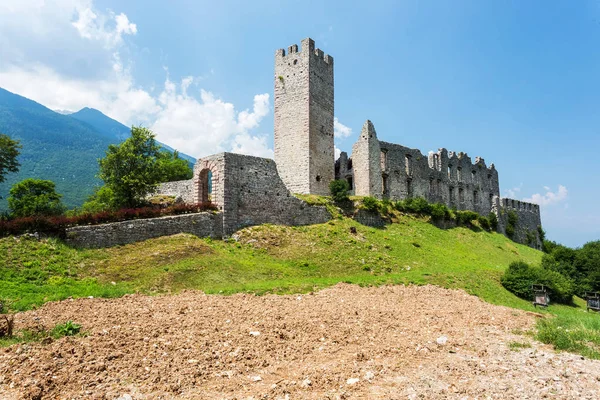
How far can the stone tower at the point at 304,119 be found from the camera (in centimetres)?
3119

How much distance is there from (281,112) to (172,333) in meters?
26.7

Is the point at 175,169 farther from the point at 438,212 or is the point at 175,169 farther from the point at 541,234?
the point at 541,234

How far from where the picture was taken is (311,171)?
31125 mm

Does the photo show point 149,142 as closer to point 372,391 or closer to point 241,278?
point 241,278

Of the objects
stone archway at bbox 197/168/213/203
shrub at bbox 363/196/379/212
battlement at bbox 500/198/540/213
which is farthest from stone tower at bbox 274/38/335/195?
battlement at bbox 500/198/540/213

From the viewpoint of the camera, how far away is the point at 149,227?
18.2 metres

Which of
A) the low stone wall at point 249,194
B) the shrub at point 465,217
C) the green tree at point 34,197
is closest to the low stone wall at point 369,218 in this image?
the low stone wall at point 249,194

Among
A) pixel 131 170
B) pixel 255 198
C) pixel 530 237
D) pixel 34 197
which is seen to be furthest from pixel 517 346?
pixel 530 237

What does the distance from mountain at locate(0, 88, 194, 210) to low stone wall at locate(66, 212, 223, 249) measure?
67.2 metres

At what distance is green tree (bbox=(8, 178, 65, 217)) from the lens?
1385 inches

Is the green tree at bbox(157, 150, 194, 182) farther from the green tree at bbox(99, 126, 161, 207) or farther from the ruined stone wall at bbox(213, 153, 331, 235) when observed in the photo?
the ruined stone wall at bbox(213, 153, 331, 235)

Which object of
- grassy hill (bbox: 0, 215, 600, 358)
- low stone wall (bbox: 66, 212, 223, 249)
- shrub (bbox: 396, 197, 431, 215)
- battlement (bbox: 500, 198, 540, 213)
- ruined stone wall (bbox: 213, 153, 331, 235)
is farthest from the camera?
battlement (bbox: 500, 198, 540, 213)

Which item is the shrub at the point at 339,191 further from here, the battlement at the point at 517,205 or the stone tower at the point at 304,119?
the battlement at the point at 517,205

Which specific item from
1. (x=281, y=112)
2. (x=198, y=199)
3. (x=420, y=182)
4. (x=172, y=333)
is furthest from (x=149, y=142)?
(x=420, y=182)
